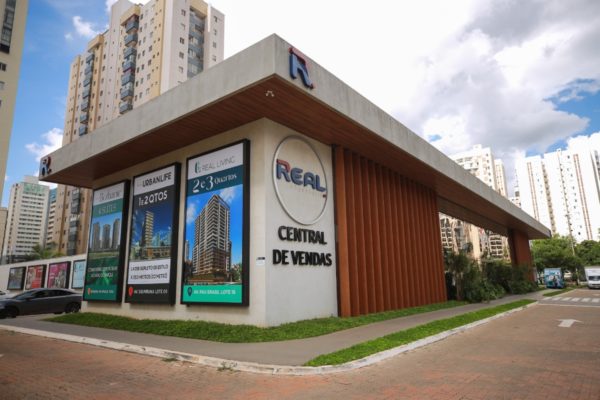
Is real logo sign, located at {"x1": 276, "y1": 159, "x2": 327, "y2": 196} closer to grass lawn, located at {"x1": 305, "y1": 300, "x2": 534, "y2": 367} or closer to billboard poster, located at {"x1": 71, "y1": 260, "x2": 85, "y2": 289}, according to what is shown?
grass lawn, located at {"x1": 305, "y1": 300, "x2": 534, "y2": 367}

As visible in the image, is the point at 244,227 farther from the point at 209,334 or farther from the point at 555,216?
the point at 555,216

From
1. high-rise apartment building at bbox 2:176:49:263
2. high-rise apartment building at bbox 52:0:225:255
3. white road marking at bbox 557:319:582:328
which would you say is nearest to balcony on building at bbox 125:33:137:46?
high-rise apartment building at bbox 52:0:225:255

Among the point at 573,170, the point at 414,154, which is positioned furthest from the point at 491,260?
the point at 573,170

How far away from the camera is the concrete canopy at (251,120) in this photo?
10.2m

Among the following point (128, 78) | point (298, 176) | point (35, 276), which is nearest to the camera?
point (298, 176)

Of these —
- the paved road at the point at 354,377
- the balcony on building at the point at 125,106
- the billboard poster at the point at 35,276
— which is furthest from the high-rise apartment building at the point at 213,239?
the balcony on building at the point at 125,106

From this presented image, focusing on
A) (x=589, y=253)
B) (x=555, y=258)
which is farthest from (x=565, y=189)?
(x=555, y=258)

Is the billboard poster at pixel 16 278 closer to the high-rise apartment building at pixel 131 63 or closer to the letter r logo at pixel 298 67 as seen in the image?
the high-rise apartment building at pixel 131 63

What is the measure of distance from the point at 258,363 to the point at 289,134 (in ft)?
26.1

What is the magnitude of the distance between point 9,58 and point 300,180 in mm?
43338

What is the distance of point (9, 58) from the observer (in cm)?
4078

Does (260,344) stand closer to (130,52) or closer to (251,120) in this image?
(251,120)

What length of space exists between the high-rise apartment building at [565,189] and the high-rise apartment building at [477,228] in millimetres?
11957

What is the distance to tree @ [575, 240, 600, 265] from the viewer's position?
68000mm
